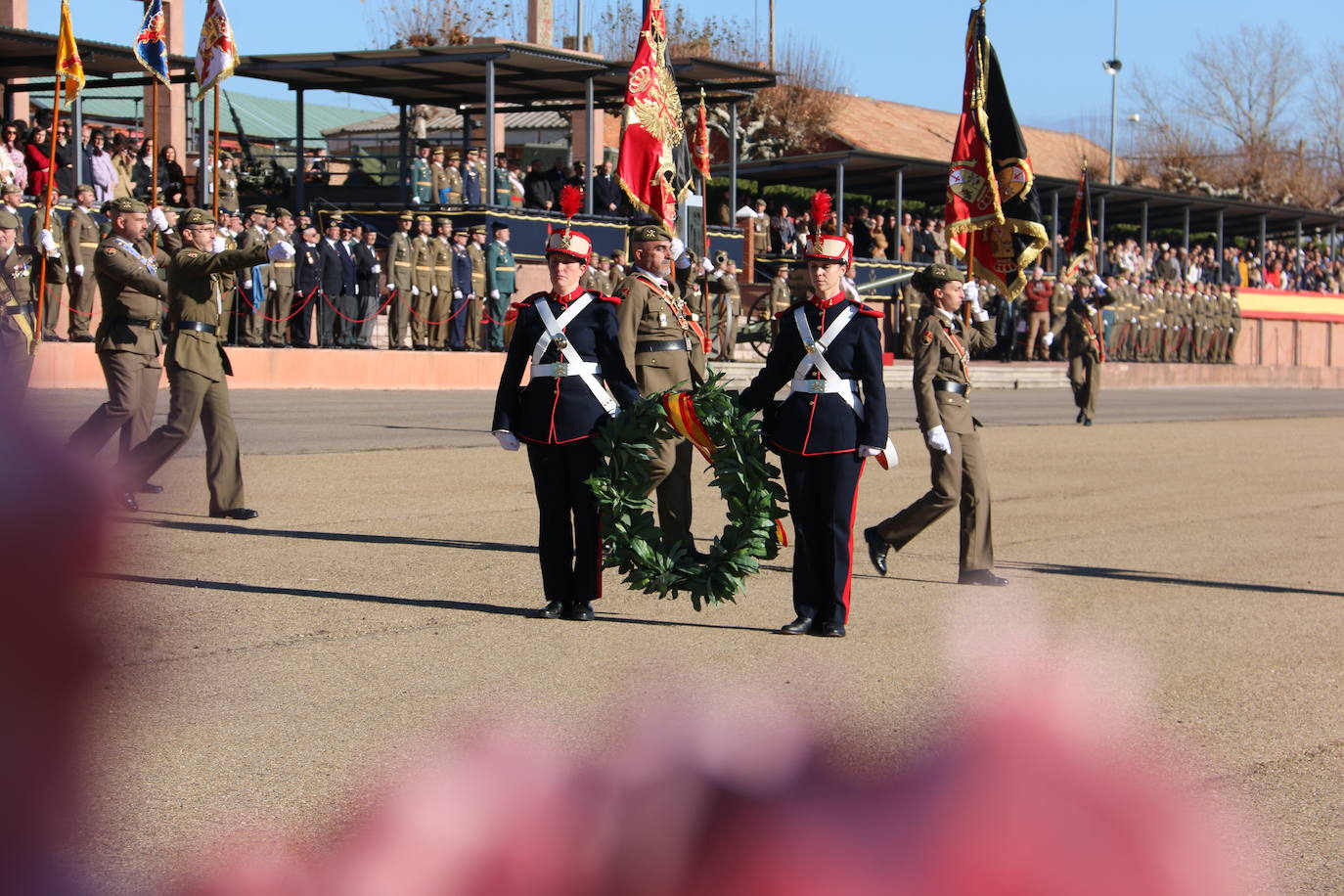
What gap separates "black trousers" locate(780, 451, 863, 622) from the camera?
7.02 metres

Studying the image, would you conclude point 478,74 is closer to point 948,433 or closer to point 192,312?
point 192,312

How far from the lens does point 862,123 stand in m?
57.9

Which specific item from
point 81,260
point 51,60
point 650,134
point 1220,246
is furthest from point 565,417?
point 1220,246

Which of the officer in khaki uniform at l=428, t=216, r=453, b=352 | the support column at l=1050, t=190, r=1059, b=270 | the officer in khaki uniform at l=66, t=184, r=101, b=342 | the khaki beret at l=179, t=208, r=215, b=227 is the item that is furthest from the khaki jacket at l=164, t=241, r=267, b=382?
the support column at l=1050, t=190, r=1059, b=270

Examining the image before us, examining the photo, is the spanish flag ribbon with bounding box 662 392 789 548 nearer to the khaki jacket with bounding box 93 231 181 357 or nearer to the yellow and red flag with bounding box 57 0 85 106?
the khaki jacket with bounding box 93 231 181 357

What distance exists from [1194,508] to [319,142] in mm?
46657

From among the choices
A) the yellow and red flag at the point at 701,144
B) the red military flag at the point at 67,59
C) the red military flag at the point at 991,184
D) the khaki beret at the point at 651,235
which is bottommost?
the khaki beret at the point at 651,235

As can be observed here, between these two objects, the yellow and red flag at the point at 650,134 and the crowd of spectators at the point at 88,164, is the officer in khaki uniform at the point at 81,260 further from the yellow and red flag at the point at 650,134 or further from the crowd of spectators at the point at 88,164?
the yellow and red flag at the point at 650,134

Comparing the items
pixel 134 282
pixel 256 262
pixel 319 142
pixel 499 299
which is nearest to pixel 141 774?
pixel 256 262

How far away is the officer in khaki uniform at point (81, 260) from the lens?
19.6 meters

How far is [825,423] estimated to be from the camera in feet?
23.2

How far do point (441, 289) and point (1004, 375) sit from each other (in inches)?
549

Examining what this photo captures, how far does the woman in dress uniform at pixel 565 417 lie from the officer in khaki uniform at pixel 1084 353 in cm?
1564

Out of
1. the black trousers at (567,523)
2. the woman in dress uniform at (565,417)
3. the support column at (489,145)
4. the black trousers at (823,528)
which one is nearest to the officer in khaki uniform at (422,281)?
the support column at (489,145)
